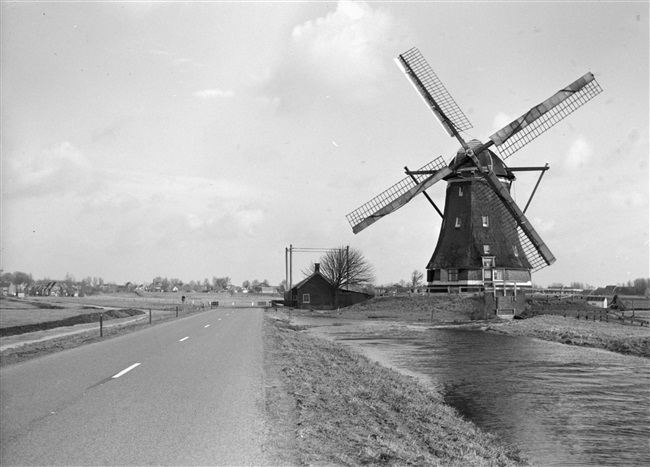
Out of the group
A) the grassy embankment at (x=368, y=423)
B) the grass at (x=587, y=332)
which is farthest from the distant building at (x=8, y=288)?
the grassy embankment at (x=368, y=423)

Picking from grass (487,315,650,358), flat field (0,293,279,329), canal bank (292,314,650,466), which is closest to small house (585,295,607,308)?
grass (487,315,650,358)

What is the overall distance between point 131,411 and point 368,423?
3500 millimetres

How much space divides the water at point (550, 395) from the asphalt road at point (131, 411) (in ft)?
14.9

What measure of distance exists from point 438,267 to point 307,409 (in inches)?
1624

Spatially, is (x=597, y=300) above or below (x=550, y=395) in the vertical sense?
above

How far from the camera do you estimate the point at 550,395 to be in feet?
47.4

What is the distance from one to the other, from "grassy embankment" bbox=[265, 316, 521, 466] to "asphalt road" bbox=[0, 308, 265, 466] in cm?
56

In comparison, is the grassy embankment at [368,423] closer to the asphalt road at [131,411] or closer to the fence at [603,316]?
the asphalt road at [131,411]

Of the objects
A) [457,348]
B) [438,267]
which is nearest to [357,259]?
[438,267]

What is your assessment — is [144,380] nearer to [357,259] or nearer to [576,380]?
[576,380]

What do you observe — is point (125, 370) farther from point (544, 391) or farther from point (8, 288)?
point (8, 288)

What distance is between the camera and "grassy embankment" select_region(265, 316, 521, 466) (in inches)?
293

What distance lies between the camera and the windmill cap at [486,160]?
4606 cm

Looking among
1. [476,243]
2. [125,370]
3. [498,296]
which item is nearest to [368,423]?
[125,370]
